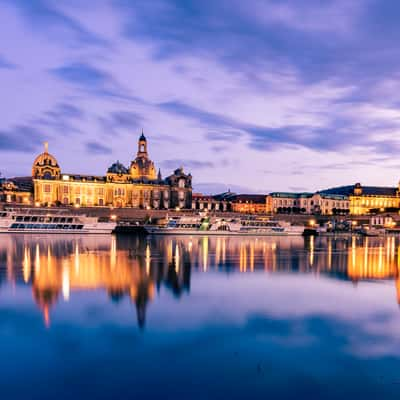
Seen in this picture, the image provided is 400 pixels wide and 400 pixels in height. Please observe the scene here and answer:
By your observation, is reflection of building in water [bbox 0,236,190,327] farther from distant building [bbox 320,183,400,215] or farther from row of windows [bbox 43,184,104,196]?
distant building [bbox 320,183,400,215]

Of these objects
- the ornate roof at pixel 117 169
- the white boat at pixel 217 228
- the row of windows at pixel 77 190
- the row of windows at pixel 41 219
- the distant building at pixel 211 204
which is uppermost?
the ornate roof at pixel 117 169

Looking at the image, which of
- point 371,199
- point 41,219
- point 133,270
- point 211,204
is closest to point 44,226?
point 41,219

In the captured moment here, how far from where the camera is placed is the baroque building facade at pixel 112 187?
11556 centimetres

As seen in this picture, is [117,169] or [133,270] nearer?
[133,270]

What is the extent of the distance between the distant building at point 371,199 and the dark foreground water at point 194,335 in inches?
5557

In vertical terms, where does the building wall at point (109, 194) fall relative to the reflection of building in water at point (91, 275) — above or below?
above

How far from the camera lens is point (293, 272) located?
29.1m

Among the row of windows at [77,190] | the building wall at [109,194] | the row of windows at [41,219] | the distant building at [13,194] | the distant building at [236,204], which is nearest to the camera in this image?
the row of windows at [41,219]

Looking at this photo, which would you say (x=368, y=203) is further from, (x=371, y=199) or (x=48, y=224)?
(x=48, y=224)

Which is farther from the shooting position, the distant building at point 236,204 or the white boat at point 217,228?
the distant building at point 236,204

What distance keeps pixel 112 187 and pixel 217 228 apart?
56.0 metres

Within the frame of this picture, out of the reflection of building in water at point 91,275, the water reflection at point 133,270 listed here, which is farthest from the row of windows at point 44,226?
the reflection of building in water at point 91,275

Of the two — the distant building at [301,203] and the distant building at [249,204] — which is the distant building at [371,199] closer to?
the distant building at [301,203]

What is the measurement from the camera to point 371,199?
532 ft
